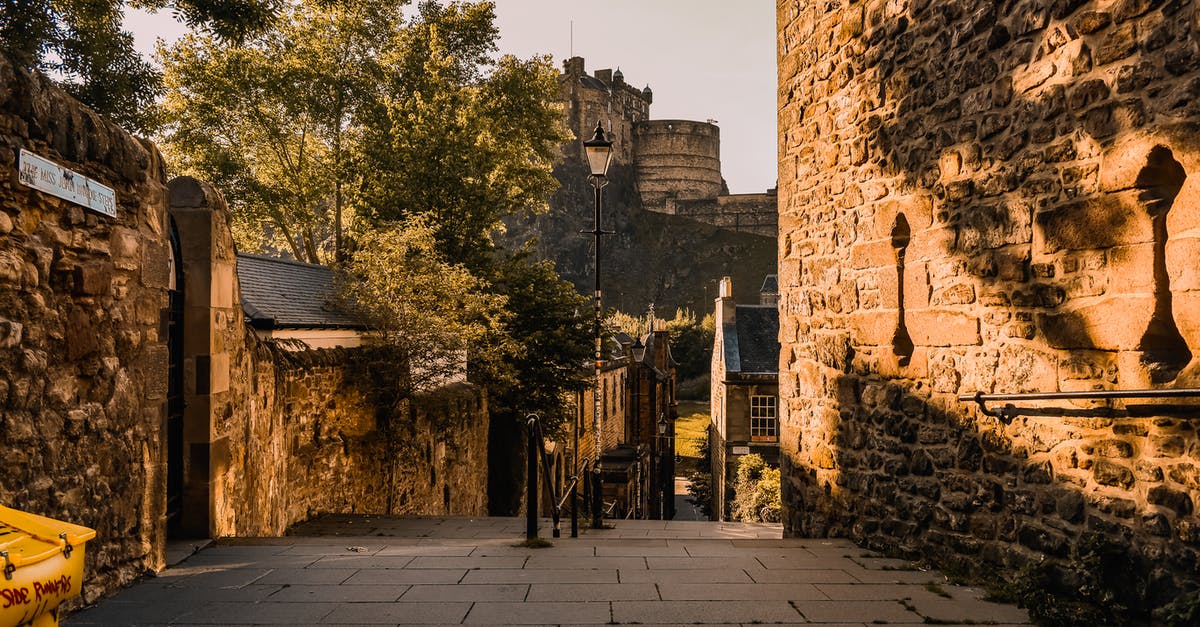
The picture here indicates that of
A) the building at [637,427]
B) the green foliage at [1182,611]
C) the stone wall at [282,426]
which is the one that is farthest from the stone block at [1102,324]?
the building at [637,427]

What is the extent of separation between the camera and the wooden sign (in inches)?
139

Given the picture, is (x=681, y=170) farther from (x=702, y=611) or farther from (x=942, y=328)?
(x=702, y=611)

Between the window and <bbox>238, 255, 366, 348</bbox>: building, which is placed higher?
<bbox>238, 255, 366, 348</bbox>: building

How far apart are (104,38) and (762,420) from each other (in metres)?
21.0

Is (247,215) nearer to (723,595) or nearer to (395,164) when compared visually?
(395,164)

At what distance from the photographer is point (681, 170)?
88.5 m

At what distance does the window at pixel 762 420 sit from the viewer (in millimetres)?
26141

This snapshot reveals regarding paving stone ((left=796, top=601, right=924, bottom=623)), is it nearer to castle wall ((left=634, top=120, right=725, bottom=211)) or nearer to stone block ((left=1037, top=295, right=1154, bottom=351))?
stone block ((left=1037, top=295, right=1154, bottom=351))

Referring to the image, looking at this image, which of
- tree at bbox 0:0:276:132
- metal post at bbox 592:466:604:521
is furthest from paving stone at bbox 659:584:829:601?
tree at bbox 0:0:276:132

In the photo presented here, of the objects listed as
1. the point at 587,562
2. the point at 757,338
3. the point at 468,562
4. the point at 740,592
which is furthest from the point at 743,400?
the point at 740,592

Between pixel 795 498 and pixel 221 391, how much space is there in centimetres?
497

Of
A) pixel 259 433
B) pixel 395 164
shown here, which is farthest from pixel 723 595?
pixel 395 164

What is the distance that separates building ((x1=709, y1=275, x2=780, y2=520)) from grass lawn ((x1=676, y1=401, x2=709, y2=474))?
11019 millimetres

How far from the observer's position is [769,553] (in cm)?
539
